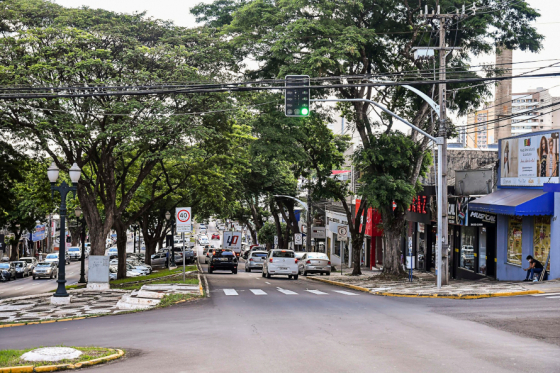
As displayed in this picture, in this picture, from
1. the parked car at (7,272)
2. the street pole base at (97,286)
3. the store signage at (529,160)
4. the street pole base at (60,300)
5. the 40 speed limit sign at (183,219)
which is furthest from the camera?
the parked car at (7,272)

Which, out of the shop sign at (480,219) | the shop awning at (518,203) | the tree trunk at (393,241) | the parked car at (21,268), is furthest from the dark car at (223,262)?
the parked car at (21,268)

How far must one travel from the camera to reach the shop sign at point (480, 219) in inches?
1057

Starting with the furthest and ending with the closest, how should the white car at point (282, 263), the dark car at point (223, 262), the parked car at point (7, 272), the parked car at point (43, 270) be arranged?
the parked car at point (43, 270) → the parked car at point (7, 272) → the dark car at point (223, 262) → the white car at point (282, 263)

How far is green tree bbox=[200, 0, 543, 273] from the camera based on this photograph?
82.9ft

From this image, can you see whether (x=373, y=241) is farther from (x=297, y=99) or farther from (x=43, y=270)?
(x=297, y=99)

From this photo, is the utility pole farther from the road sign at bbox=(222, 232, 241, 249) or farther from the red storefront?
the road sign at bbox=(222, 232, 241, 249)

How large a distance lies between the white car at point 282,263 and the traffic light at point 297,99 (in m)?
16.3

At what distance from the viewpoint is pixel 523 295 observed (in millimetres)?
19312

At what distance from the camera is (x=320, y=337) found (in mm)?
11586

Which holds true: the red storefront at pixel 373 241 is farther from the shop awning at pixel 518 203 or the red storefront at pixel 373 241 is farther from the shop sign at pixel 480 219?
the shop awning at pixel 518 203

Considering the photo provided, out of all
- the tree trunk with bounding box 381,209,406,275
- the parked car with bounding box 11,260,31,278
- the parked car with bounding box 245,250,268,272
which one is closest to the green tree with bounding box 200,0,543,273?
the tree trunk with bounding box 381,209,406,275

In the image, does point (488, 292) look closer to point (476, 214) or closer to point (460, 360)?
point (476, 214)

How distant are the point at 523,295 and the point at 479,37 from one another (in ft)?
45.4

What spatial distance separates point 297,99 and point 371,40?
958 cm
